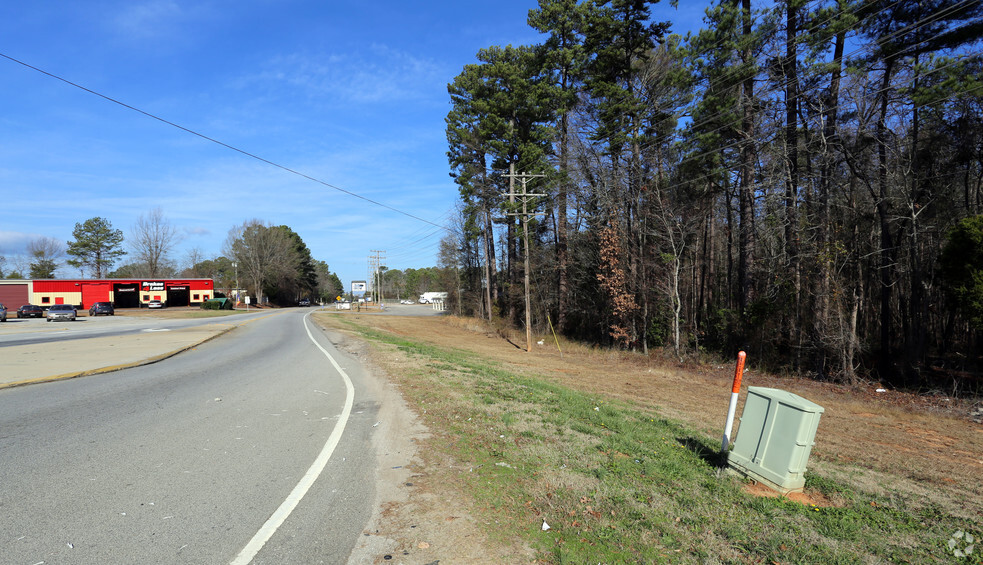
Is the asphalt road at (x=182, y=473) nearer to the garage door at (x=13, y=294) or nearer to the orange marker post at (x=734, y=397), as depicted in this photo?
the orange marker post at (x=734, y=397)

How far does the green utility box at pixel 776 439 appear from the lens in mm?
4828

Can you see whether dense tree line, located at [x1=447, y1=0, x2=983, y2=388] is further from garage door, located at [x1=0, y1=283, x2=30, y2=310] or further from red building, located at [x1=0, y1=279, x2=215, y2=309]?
garage door, located at [x1=0, y1=283, x2=30, y2=310]

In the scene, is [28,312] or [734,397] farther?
[28,312]

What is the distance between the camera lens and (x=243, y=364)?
46.9ft

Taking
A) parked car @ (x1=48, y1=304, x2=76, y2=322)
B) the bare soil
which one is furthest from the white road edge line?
parked car @ (x1=48, y1=304, x2=76, y2=322)

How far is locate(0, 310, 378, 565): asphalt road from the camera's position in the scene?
355 centimetres

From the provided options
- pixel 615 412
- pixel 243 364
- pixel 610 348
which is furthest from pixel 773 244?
pixel 243 364

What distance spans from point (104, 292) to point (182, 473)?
Answer: 77.3 meters

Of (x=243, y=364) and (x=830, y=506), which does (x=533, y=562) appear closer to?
(x=830, y=506)

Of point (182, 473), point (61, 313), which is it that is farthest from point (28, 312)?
point (182, 473)

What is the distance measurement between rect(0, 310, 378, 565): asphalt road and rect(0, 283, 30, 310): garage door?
73514 mm

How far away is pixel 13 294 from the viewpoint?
62.1 m

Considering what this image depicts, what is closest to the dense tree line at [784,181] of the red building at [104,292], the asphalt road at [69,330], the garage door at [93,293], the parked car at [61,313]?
the asphalt road at [69,330]

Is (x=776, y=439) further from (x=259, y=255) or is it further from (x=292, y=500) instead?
(x=259, y=255)
